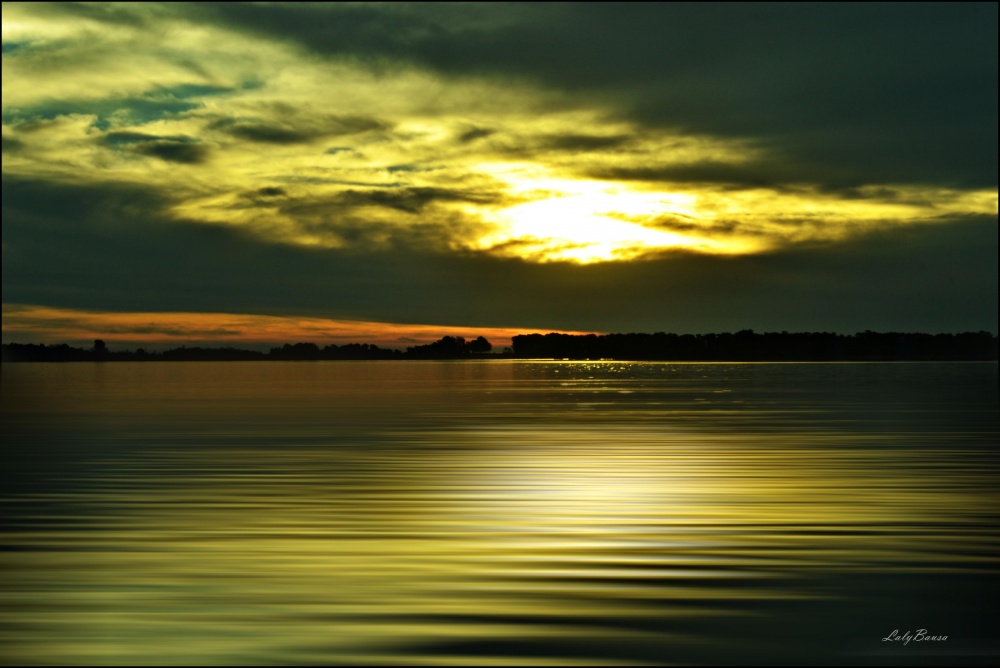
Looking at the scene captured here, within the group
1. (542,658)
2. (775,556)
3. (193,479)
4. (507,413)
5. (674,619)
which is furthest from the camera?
(507,413)

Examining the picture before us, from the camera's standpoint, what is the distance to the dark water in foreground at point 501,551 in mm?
10234

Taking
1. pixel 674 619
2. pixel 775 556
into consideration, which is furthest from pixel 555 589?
pixel 775 556

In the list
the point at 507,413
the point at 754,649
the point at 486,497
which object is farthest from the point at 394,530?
the point at 507,413

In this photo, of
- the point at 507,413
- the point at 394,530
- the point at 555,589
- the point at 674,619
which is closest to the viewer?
the point at 674,619

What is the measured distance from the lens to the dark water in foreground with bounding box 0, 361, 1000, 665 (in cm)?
1023

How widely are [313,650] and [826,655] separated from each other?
17.7ft

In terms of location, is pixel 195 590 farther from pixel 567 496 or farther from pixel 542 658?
pixel 567 496

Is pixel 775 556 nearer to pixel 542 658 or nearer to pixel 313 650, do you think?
pixel 542 658

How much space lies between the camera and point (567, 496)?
62.0 feet

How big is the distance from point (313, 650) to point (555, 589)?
3411 mm

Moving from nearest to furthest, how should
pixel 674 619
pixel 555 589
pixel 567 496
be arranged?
pixel 674 619 < pixel 555 589 < pixel 567 496

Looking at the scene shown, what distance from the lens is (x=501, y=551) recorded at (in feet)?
46.4

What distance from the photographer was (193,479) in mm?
21891

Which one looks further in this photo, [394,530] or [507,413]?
[507,413]
